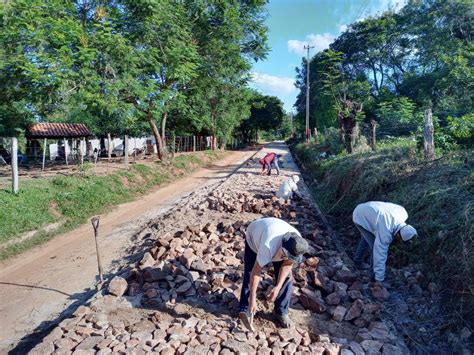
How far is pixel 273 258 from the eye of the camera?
11.9 feet

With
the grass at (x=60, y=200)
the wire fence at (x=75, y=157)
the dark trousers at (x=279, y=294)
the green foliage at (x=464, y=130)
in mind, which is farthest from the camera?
the wire fence at (x=75, y=157)

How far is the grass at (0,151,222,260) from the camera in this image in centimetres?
746

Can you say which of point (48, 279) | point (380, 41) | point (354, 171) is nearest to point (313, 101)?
point (380, 41)

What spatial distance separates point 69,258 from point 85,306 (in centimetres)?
285

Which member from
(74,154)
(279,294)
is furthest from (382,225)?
(74,154)

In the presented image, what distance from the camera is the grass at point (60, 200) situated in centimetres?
746

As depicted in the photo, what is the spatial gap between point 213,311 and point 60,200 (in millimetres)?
6875

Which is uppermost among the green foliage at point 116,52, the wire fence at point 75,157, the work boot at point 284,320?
the green foliage at point 116,52

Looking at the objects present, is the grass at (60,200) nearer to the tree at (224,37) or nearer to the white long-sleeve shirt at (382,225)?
the tree at (224,37)

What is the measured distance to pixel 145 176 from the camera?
14.4 m

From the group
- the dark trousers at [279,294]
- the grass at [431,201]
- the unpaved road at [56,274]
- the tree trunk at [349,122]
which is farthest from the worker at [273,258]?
the tree trunk at [349,122]

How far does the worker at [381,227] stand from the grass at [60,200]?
22.1 feet

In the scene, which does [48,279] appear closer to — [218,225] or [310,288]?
[218,225]

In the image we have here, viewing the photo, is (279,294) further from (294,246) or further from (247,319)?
(294,246)
